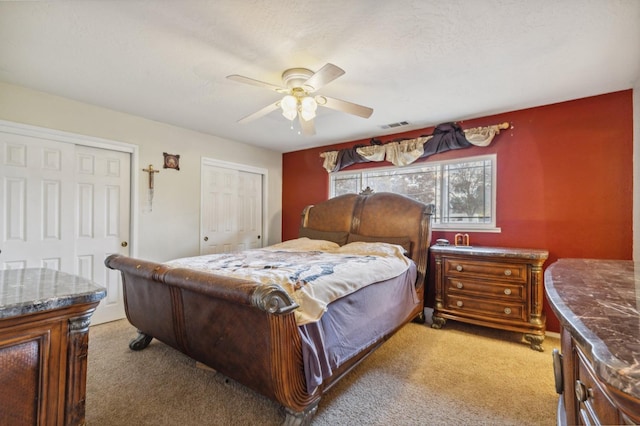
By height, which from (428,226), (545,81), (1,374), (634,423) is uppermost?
(545,81)

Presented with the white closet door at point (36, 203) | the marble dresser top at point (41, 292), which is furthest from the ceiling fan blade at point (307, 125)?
the white closet door at point (36, 203)

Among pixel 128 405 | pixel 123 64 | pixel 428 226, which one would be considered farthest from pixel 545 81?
pixel 128 405

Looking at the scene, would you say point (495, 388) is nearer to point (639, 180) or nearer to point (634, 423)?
point (634, 423)

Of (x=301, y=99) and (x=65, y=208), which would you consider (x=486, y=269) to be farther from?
(x=65, y=208)

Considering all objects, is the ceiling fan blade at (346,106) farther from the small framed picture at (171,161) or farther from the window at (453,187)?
the small framed picture at (171,161)

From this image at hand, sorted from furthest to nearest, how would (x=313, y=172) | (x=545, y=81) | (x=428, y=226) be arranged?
1. (x=313, y=172)
2. (x=428, y=226)
3. (x=545, y=81)

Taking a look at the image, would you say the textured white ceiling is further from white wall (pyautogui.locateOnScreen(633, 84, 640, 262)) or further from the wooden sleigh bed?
the wooden sleigh bed

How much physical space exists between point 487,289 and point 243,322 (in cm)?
247

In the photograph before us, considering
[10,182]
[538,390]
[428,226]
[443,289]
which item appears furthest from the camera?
[428,226]

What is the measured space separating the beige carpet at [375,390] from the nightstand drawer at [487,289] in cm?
46

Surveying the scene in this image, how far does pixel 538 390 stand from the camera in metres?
1.98

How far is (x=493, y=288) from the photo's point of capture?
2.83 metres

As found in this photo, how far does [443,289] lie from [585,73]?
2.31 m

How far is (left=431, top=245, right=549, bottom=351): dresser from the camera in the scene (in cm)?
264
